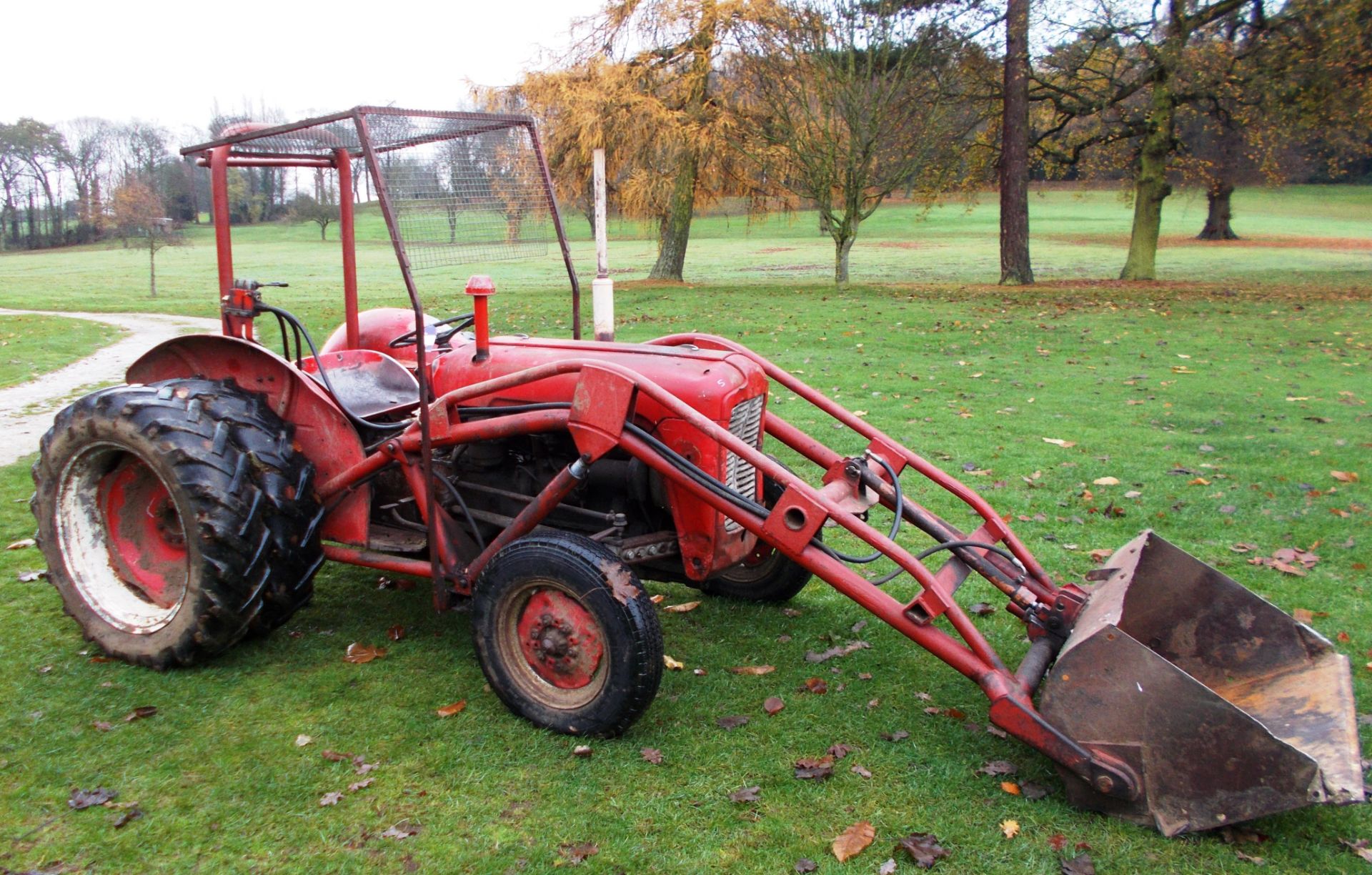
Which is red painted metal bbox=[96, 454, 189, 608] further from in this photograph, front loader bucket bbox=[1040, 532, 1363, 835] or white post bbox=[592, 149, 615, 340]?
white post bbox=[592, 149, 615, 340]

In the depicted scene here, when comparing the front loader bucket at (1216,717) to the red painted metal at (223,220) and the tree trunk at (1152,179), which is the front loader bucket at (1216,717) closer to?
the red painted metal at (223,220)

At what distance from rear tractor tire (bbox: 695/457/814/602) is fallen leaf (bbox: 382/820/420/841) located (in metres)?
1.78

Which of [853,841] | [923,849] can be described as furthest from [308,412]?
[923,849]

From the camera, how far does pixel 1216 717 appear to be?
8.89 ft

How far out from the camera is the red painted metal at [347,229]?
4.51 m

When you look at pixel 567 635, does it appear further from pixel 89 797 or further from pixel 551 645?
pixel 89 797

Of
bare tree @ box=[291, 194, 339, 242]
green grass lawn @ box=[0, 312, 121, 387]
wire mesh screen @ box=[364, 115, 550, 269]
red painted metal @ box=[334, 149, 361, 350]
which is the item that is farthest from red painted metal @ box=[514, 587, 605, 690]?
green grass lawn @ box=[0, 312, 121, 387]

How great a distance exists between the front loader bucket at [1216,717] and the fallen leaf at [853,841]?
2.04ft

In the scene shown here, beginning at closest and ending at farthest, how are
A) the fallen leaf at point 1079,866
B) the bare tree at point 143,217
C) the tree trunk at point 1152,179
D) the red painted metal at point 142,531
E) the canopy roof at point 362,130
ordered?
the fallen leaf at point 1079,866
the canopy roof at point 362,130
the red painted metal at point 142,531
the tree trunk at point 1152,179
the bare tree at point 143,217

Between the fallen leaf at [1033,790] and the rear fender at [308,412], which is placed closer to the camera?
the fallen leaf at [1033,790]

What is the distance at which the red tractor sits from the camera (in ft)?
9.45

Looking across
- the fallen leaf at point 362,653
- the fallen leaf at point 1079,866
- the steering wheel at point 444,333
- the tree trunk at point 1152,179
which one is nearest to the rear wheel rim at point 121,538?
the fallen leaf at point 362,653

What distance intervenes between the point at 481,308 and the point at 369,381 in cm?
90

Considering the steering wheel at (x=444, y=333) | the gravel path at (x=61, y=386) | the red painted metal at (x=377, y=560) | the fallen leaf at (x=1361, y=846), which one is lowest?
the fallen leaf at (x=1361, y=846)
